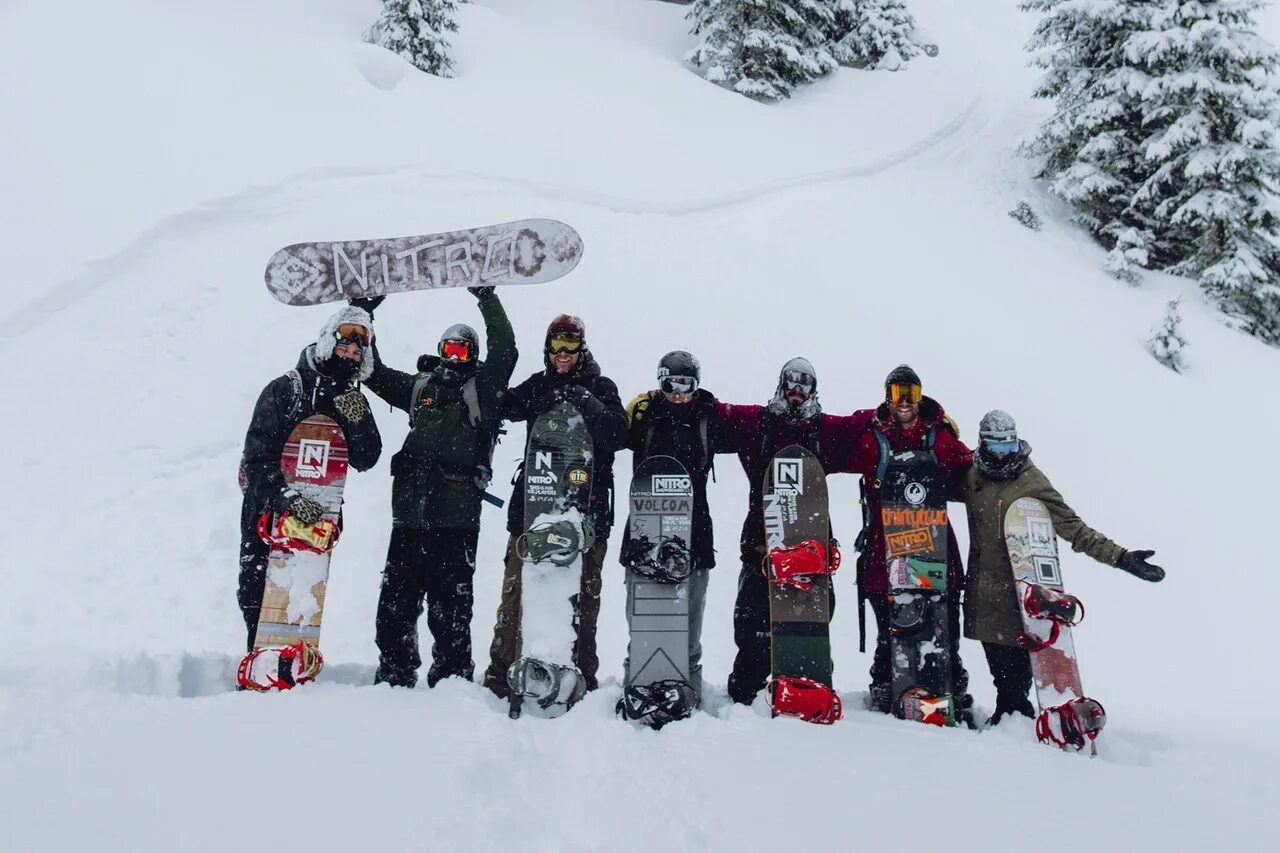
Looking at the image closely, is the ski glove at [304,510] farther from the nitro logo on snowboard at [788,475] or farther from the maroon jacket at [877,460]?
the maroon jacket at [877,460]

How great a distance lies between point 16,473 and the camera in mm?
5785

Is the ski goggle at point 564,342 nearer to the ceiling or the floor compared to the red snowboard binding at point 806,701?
nearer to the ceiling

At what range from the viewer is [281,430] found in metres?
3.88

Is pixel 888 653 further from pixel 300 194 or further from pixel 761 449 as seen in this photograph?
pixel 300 194

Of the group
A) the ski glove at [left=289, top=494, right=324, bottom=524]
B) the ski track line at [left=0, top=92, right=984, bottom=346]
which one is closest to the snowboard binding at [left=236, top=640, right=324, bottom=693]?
the ski glove at [left=289, top=494, right=324, bottom=524]

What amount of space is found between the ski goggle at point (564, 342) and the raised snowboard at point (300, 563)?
3.85ft

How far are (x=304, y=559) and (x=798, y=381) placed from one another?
2.62 m

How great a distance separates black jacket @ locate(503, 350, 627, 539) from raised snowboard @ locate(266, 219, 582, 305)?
2.51ft

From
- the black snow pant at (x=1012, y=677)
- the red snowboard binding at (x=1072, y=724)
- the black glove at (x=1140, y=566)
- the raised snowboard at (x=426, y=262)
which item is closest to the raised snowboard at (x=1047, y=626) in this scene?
the red snowboard binding at (x=1072, y=724)

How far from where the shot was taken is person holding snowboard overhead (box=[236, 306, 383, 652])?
3781mm

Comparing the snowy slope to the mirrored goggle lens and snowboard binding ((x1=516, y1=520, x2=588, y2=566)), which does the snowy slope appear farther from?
the mirrored goggle lens

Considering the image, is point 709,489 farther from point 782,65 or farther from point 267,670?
point 782,65

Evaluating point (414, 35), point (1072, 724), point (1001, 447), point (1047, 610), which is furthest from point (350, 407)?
point (414, 35)

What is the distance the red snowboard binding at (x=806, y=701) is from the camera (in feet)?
11.4
